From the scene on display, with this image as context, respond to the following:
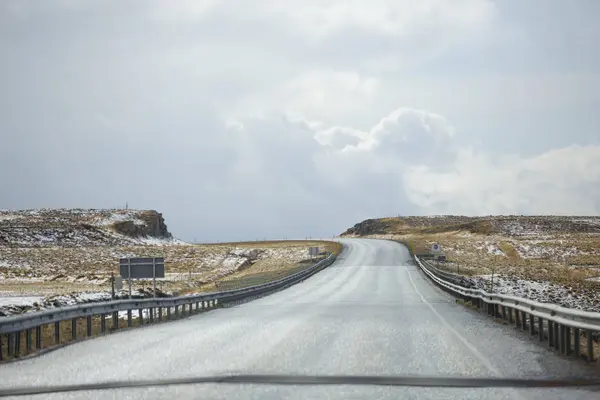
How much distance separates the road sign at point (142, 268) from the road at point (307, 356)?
822cm

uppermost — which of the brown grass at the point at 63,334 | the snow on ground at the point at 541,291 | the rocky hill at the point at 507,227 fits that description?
the rocky hill at the point at 507,227

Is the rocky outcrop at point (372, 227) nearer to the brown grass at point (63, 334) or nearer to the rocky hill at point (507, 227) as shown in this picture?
the rocky hill at point (507, 227)

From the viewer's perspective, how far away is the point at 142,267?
3247 cm

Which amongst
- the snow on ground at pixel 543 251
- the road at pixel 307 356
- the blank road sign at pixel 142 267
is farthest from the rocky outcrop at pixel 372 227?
the road at pixel 307 356

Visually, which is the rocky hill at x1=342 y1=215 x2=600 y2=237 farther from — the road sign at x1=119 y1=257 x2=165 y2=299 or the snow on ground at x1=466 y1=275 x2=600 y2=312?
the road sign at x1=119 y1=257 x2=165 y2=299

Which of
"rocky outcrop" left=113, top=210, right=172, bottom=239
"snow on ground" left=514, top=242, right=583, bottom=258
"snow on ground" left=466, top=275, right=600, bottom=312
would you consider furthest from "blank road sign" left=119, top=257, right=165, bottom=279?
"rocky outcrop" left=113, top=210, right=172, bottom=239

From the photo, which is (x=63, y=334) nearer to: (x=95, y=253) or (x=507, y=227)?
(x=95, y=253)

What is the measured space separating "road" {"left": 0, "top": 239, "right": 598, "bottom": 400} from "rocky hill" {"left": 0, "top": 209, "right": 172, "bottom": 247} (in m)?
97.9

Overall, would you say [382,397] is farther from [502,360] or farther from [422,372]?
[502,360]

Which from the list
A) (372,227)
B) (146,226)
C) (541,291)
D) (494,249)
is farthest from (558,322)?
(372,227)

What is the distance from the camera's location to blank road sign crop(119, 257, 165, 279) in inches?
1260

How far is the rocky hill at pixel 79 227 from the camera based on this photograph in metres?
118

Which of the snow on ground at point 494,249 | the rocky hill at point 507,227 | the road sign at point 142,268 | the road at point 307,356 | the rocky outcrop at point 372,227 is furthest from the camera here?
the rocky outcrop at point 372,227

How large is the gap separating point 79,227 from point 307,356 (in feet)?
392
